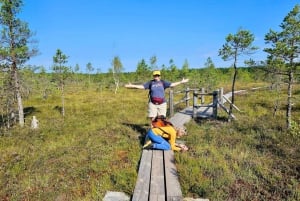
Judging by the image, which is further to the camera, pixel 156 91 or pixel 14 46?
pixel 14 46

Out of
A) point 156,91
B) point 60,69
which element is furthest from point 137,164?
point 60,69

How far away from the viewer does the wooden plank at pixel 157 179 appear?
409cm

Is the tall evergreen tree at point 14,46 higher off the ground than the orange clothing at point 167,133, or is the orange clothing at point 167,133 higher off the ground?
the tall evergreen tree at point 14,46

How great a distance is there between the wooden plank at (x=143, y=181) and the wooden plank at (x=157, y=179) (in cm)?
9

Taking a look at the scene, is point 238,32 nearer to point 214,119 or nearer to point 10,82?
point 214,119

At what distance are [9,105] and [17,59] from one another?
3049 mm

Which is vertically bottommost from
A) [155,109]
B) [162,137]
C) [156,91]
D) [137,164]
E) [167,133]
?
[137,164]

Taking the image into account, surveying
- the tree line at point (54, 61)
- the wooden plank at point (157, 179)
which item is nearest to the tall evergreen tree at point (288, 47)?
the tree line at point (54, 61)

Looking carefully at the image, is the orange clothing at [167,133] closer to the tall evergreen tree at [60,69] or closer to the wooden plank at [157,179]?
the wooden plank at [157,179]

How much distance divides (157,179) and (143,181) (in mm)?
307

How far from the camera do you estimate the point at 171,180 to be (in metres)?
4.68

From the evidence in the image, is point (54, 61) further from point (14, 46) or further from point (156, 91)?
point (156, 91)

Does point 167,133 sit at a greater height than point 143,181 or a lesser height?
greater

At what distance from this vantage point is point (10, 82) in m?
13.8
